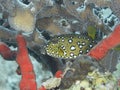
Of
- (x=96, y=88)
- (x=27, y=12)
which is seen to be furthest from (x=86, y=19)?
(x=96, y=88)

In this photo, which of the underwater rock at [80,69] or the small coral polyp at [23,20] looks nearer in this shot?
the underwater rock at [80,69]

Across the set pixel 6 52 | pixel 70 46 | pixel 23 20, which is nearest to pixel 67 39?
pixel 70 46

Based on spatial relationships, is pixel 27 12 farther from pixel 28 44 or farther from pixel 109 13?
pixel 109 13

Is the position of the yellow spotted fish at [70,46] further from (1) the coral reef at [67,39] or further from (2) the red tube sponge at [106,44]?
(2) the red tube sponge at [106,44]

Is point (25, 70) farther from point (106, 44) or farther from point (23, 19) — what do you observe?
point (106, 44)

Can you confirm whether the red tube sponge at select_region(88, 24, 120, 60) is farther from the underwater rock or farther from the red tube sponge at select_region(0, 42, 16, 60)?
the red tube sponge at select_region(0, 42, 16, 60)

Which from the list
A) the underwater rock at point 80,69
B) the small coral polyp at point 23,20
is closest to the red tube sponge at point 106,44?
the underwater rock at point 80,69
